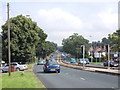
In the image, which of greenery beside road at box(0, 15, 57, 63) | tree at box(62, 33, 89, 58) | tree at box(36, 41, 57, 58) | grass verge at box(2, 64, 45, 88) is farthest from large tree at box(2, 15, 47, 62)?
tree at box(62, 33, 89, 58)

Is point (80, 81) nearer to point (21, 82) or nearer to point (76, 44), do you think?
point (21, 82)

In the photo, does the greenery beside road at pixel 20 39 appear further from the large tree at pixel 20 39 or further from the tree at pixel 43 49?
the tree at pixel 43 49

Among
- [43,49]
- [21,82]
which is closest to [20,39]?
[21,82]

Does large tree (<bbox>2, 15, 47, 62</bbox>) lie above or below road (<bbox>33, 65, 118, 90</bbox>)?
above

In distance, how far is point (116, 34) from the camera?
5069 cm

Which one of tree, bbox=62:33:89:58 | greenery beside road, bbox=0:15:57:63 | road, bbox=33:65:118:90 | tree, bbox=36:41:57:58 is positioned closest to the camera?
road, bbox=33:65:118:90

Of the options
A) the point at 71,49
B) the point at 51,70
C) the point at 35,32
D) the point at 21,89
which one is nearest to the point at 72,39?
the point at 71,49

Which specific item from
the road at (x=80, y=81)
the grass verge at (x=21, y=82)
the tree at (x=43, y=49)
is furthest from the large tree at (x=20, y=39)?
the tree at (x=43, y=49)

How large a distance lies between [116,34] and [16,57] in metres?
20.3

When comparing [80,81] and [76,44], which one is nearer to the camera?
[80,81]

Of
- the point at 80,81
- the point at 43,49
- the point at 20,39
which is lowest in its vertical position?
the point at 80,81

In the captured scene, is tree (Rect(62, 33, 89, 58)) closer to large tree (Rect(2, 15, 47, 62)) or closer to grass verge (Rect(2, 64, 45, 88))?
large tree (Rect(2, 15, 47, 62))

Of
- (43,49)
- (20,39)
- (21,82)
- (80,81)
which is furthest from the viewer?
(43,49)

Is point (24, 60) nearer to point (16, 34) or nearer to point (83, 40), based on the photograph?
point (16, 34)
